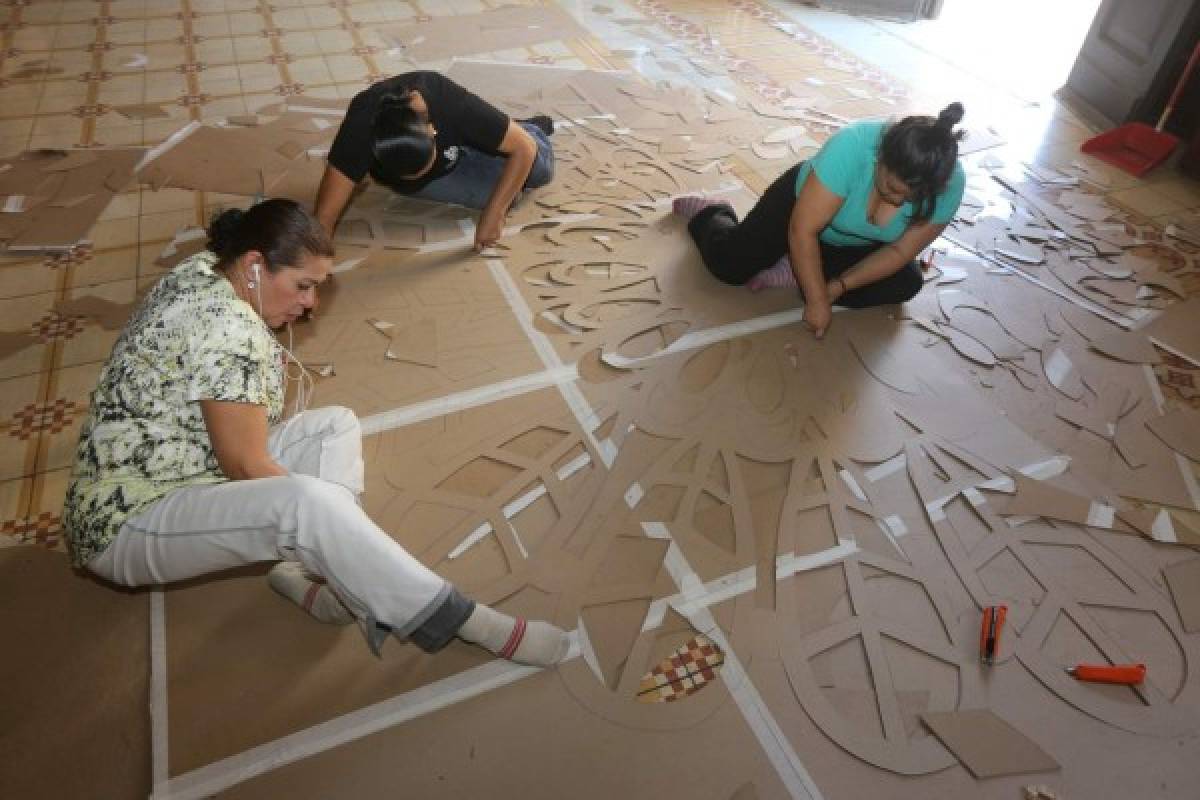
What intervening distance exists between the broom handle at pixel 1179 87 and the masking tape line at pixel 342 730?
4204 mm

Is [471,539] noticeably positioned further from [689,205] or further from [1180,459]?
[1180,459]

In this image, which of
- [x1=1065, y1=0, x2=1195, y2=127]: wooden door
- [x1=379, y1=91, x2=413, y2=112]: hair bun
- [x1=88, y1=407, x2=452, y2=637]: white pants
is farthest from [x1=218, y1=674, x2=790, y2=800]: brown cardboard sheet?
[x1=1065, y1=0, x2=1195, y2=127]: wooden door

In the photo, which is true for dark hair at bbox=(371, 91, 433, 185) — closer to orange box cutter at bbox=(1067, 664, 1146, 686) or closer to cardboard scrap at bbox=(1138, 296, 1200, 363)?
orange box cutter at bbox=(1067, 664, 1146, 686)

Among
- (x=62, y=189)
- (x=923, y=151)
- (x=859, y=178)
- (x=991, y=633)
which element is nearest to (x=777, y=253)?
(x=859, y=178)

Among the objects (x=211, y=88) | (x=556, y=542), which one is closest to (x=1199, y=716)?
(x=556, y=542)

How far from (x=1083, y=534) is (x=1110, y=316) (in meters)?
1.18

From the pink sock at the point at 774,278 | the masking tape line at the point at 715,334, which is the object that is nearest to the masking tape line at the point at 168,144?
the masking tape line at the point at 715,334

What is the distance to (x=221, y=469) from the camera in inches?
58.6

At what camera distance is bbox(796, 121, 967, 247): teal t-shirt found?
7.03 ft

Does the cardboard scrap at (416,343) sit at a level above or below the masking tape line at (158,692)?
above

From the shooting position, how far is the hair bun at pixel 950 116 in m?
1.82

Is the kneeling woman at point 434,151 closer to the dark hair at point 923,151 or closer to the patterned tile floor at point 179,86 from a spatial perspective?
the patterned tile floor at point 179,86

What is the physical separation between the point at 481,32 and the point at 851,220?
11.0 ft

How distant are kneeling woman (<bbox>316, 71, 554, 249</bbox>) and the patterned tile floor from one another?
2.96ft
